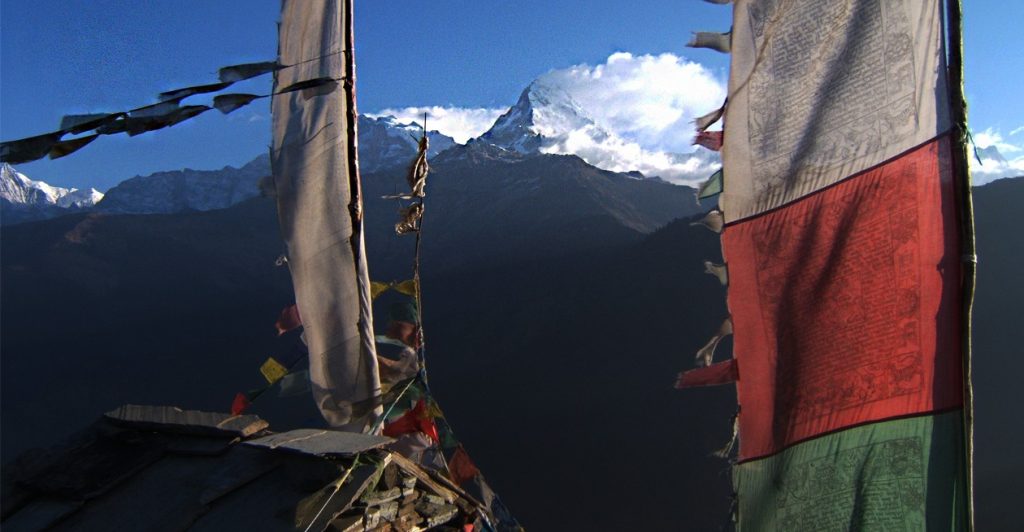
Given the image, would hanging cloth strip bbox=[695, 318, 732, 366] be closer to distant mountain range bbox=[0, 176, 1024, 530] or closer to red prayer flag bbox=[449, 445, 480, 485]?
red prayer flag bbox=[449, 445, 480, 485]

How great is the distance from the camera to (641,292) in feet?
87.4

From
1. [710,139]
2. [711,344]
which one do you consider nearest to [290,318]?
[711,344]

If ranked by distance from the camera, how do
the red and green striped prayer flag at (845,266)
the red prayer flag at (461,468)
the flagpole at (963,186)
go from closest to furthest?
the flagpole at (963,186)
the red and green striped prayer flag at (845,266)
the red prayer flag at (461,468)

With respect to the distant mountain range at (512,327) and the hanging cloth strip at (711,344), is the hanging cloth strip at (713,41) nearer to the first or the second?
the hanging cloth strip at (711,344)

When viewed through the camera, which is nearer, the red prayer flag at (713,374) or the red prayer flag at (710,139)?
the red prayer flag at (713,374)

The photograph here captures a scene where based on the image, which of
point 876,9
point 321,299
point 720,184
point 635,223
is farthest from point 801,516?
point 635,223

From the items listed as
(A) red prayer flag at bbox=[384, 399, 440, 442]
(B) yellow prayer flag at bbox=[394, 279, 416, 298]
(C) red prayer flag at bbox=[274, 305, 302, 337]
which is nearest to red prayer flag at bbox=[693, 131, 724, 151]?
(B) yellow prayer flag at bbox=[394, 279, 416, 298]

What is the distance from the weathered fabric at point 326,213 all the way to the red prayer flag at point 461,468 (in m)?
0.65

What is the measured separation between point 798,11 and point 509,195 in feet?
143

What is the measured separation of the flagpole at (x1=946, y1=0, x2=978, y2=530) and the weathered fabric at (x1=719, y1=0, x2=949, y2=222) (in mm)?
43

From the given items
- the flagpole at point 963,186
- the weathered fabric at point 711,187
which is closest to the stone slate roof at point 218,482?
Result: the weathered fabric at point 711,187

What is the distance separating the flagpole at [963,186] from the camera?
2705 mm

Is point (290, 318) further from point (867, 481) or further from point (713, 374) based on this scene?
point (867, 481)

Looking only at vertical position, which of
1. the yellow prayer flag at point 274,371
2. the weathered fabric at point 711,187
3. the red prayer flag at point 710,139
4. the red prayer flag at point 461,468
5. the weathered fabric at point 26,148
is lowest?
the red prayer flag at point 461,468
